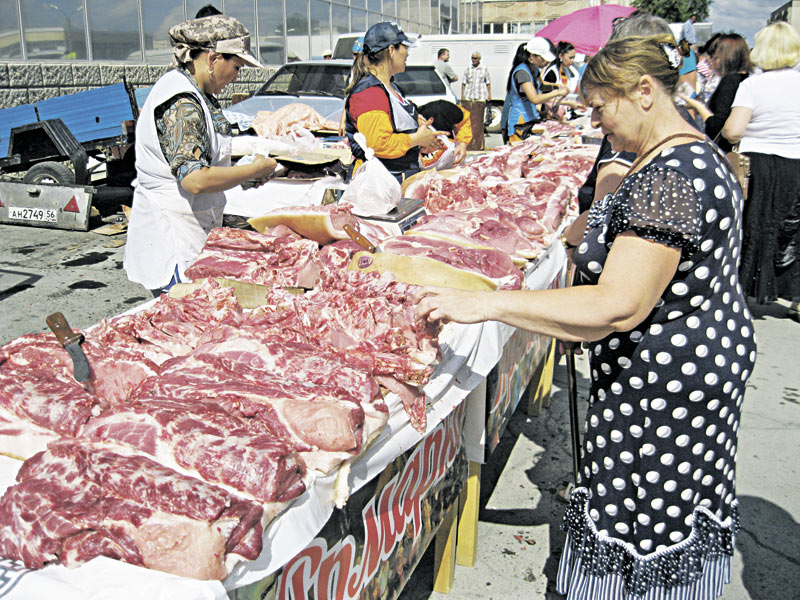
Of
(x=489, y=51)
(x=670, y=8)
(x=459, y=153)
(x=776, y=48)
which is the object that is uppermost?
(x=670, y=8)

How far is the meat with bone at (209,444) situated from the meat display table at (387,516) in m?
0.09

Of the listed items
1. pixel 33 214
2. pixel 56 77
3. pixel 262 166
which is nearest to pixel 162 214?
pixel 262 166

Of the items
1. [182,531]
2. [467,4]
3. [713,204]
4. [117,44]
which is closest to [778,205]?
[713,204]

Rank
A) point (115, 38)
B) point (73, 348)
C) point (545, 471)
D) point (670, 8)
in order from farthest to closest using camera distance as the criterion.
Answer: point (670, 8) < point (115, 38) < point (545, 471) < point (73, 348)

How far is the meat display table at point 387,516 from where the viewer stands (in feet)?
4.19

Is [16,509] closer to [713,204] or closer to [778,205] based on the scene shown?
[713,204]

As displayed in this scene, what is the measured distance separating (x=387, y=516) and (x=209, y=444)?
73 centimetres

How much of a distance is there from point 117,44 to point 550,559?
40.9 ft

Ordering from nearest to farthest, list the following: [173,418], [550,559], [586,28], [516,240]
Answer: [173,418] → [550,559] → [516,240] → [586,28]

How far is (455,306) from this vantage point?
6.04ft

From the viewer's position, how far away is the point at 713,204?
1.75 m

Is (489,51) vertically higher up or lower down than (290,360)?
higher up

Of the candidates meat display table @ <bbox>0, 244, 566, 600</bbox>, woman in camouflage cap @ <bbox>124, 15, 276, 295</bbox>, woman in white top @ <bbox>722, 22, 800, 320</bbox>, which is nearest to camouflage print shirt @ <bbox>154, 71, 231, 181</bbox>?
woman in camouflage cap @ <bbox>124, 15, 276, 295</bbox>

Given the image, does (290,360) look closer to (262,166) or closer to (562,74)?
(262,166)
